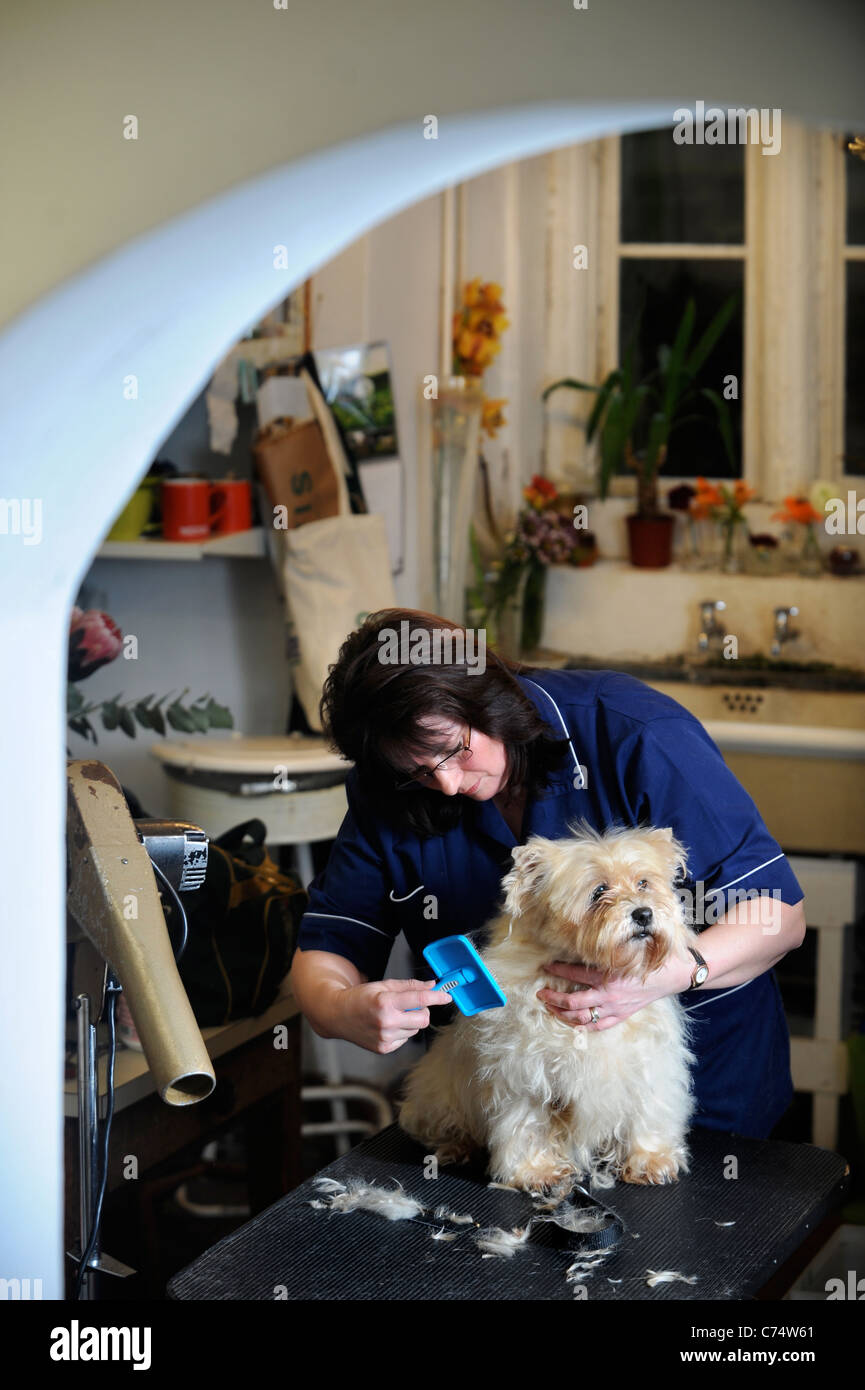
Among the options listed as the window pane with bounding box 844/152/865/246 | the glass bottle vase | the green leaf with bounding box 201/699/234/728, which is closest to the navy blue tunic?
the green leaf with bounding box 201/699/234/728

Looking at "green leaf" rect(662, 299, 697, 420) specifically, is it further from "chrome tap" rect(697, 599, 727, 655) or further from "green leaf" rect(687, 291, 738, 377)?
"chrome tap" rect(697, 599, 727, 655)

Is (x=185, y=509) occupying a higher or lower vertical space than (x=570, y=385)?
lower

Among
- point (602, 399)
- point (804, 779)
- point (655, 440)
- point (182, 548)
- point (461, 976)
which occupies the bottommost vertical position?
point (804, 779)

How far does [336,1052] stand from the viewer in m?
3.49

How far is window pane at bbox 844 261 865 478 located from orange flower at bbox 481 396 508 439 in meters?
1.00

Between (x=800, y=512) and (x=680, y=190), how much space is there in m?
1.04

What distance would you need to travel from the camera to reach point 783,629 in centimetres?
384

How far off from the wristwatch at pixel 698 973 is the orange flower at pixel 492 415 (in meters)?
2.60

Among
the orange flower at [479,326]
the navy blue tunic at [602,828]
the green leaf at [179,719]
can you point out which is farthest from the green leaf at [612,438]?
the navy blue tunic at [602,828]

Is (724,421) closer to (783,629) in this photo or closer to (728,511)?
(728,511)

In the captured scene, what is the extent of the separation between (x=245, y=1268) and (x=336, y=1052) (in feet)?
6.95

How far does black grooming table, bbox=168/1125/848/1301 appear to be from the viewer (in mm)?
1364

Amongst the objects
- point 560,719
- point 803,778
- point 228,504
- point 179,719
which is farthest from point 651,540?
point 560,719
